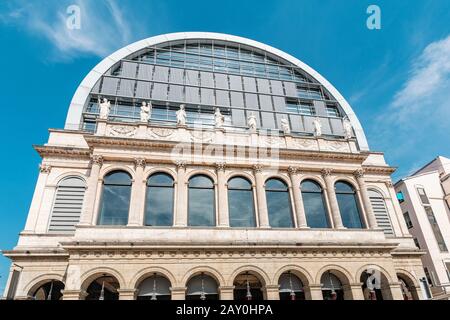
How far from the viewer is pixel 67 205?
1945 centimetres

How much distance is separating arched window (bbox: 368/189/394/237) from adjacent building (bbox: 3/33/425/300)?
104 mm

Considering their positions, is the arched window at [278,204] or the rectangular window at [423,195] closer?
the arched window at [278,204]

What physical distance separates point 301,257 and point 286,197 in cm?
451

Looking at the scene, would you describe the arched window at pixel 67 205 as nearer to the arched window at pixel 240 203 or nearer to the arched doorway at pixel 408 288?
the arched window at pixel 240 203

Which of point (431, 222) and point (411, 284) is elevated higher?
point (431, 222)

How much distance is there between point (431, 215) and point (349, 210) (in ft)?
48.7

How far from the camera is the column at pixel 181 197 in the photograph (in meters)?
17.9

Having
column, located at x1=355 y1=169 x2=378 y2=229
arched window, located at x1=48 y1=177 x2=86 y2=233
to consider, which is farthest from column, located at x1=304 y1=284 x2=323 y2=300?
arched window, located at x1=48 y1=177 x2=86 y2=233

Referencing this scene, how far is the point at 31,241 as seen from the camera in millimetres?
17734

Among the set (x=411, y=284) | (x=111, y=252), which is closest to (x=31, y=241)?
(x=111, y=252)

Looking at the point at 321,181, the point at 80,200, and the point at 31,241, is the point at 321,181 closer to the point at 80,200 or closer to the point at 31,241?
the point at 80,200

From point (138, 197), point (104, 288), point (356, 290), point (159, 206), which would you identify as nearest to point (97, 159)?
point (138, 197)

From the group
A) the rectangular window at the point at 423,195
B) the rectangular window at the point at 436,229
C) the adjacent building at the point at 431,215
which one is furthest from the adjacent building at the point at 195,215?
the rectangular window at the point at 423,195
